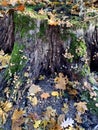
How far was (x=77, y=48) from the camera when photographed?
3709mm

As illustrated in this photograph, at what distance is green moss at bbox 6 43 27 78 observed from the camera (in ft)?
12.3

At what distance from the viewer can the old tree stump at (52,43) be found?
3617mm

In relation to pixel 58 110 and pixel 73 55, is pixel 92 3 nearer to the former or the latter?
pixel 73 55

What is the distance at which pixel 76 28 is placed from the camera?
3604 mm

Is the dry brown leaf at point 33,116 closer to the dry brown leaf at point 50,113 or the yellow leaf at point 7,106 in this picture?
the dry brown leaf at point 50,113

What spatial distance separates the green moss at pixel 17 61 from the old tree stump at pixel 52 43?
6cm

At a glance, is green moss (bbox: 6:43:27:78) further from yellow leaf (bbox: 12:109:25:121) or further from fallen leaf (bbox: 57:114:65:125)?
fallen leaf (bbox: 57:114:65:125)

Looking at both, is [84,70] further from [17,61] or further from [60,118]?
[17,61]

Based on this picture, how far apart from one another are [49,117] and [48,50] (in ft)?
2.97

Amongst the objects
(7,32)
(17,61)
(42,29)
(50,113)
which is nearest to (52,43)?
(42,29)

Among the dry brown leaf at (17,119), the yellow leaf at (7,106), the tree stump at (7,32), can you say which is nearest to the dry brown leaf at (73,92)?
the dry brown leaf at (17,119)

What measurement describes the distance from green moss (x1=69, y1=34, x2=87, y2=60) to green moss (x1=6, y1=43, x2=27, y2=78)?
0.66 m

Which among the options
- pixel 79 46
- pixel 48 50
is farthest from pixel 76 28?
pixel 48 50

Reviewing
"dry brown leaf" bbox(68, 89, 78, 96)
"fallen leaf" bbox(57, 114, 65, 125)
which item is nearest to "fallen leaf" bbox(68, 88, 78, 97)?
"dry brown leaf" bbox(68, 89, 78, 96)
